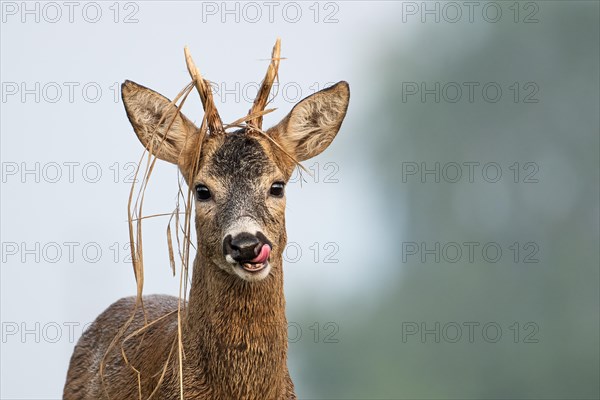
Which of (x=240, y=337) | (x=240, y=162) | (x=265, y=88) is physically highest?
(x=265, y=88)

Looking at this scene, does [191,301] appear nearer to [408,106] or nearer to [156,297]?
[156,297]

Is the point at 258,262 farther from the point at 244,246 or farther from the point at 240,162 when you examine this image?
the point at 240,162

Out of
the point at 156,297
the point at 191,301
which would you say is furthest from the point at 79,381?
the point at 191,301

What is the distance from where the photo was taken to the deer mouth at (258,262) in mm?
5902

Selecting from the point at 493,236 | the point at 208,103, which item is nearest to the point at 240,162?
the point at 208,103

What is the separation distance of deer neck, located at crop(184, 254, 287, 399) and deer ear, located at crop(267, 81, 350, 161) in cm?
96

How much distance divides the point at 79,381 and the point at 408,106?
53.1ft

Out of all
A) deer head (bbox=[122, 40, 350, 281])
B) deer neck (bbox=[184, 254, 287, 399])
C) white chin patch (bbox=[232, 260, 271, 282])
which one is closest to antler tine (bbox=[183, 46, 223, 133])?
deer head (bbox=[122, 40, 350, 281])

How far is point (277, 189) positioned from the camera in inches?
257

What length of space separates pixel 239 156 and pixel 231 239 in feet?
2.46

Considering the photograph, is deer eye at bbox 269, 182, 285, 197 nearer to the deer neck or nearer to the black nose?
the deer neck

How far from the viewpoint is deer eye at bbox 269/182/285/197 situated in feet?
21.2

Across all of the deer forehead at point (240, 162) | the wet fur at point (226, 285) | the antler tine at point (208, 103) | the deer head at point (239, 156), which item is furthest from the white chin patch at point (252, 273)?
the antler tine at point (208, 103)

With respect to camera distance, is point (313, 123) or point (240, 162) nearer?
point (240, 162)
